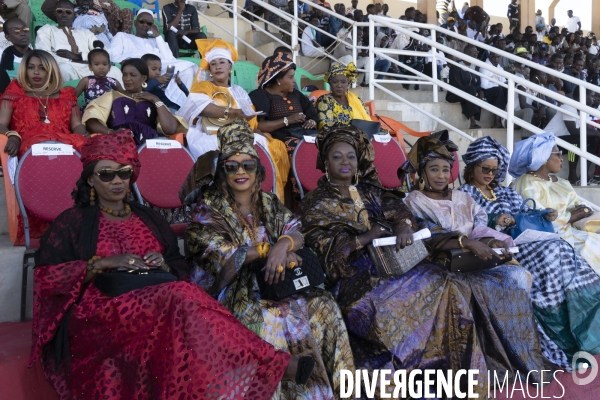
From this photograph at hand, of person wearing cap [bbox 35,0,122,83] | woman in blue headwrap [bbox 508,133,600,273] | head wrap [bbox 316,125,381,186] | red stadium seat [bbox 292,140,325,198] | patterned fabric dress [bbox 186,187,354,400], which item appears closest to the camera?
patterned fabric dress [bbox 186,187,354,400]

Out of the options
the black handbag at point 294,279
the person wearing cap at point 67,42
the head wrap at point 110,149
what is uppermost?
the person wearing cap at point 67,42

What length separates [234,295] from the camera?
3051mm

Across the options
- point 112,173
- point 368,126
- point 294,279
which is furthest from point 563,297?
point 112,173

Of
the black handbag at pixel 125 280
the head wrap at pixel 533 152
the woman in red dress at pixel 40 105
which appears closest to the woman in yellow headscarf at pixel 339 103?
the head wrap at pixel 533 152

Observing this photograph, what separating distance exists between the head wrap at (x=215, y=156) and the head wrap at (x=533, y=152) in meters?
2.26

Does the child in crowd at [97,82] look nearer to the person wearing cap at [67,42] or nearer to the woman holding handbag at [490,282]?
the person wearing cap at [67,42]

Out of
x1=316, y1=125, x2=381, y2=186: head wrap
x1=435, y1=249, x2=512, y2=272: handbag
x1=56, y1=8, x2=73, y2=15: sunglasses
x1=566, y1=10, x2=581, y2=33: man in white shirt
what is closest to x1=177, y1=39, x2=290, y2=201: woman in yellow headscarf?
x1=316, y1=125, x2=381, y2=186: head wrap

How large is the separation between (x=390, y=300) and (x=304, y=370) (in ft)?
2.51

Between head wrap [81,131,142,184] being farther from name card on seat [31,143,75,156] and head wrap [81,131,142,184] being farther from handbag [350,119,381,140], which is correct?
handbag [350,119,381,140]

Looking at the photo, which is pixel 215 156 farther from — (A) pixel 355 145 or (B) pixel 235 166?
(A) pixel 355 145

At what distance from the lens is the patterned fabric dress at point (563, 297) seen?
3666 millimetres

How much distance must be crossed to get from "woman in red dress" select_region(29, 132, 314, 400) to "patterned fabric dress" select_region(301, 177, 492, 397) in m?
0.62

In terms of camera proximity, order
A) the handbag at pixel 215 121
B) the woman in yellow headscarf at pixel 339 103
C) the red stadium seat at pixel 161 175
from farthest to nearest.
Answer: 1. the woman in yellow headscarf at pixel 339 103
2. the handbag at pixel 215 121
3. the red stadium seat at pixel 161 175

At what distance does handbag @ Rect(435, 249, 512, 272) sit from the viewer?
3414 mm
